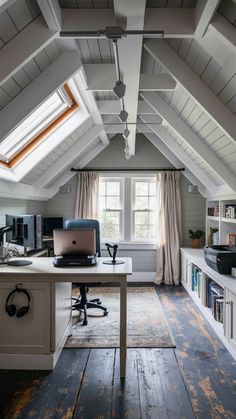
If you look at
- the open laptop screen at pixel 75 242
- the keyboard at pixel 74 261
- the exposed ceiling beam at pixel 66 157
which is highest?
the exposed ceiling beam at pixel 66 157

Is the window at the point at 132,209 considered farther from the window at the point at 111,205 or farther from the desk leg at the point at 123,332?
the desk leg at the point at 123,332

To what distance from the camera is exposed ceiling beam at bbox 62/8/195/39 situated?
206cm

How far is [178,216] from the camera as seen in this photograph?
548 centimetres

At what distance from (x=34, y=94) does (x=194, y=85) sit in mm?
1380

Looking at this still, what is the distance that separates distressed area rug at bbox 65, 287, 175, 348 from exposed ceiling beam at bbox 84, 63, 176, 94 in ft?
8.42

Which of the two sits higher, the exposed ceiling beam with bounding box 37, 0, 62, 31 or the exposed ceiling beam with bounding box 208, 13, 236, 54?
the exposed ceiling beam with bounding box 37, 0, 62, 31

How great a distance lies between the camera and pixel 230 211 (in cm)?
407

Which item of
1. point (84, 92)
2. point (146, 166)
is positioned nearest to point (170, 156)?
point (146, 166)

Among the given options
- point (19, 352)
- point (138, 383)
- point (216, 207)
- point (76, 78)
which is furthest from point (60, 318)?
point (216, 207)

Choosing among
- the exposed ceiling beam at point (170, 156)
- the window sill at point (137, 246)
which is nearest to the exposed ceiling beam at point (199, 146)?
the exposed ceiling beam at point (170, 156)

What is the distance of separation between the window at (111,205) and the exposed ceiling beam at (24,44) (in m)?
3.71

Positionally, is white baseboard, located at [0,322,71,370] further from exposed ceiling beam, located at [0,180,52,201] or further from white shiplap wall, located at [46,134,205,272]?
white shiplap wall, located at [46,134,205,272]

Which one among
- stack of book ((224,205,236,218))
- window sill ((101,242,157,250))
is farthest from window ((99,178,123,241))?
stack of book ((224,205,236,218))

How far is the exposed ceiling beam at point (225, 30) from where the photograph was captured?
191cm
